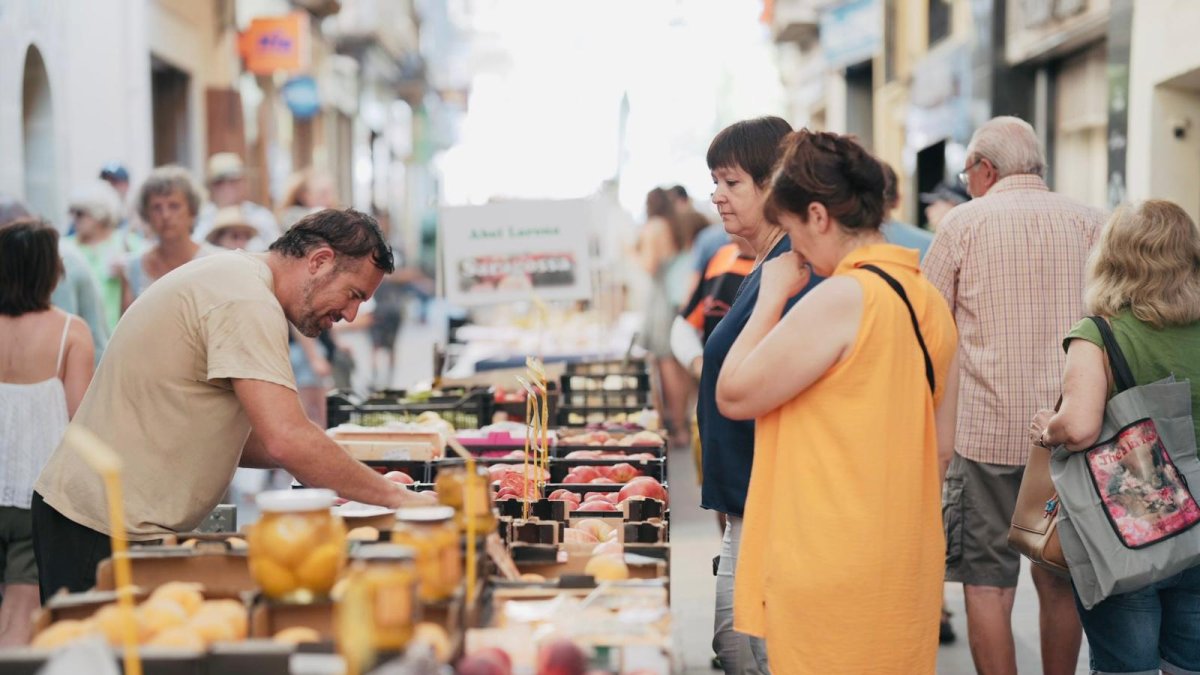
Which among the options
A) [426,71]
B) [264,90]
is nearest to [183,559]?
[264,90]

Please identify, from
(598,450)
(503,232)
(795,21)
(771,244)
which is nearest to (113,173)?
(503,232)

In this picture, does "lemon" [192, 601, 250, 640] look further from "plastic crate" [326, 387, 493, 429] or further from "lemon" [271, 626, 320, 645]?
"plastic crate" [326, 387, 493, 429]

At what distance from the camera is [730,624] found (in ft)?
12.2

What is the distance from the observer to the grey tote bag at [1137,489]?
12.9ft

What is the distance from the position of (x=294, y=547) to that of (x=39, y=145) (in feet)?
31.7

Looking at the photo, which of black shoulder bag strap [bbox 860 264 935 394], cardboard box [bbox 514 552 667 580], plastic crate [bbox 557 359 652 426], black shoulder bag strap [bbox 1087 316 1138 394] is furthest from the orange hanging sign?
black shoulder bag strap [bbox 860 264 935 394]

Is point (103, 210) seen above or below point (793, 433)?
above

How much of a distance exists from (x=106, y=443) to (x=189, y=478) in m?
0.23

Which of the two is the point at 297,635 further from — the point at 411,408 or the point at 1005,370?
the point at 411,408

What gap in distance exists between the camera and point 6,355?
5207 millimetres

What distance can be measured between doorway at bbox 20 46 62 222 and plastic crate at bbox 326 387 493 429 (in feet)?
17.6

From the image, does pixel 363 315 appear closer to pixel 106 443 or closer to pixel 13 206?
pixel 13 206

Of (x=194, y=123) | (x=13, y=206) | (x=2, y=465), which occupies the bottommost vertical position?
(x=2, y=465)

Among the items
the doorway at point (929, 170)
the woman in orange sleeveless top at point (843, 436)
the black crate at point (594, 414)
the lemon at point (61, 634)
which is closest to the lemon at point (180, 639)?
the lemon at point (61, 634)
